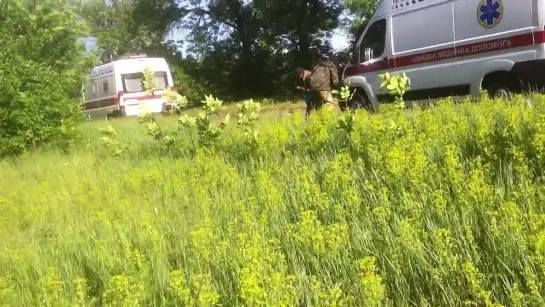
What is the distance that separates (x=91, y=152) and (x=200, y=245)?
7242mm

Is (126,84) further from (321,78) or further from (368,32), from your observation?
(368,32)

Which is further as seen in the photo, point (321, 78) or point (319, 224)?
point (321, 78)

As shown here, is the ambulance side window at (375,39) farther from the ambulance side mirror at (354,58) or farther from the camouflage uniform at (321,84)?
the camouflage uniform at (321,84)

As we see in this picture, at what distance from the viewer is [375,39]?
41.9 ft

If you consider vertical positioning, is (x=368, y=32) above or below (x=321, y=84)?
above

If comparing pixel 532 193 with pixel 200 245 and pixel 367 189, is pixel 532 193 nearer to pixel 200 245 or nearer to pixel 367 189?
pixel 367 189

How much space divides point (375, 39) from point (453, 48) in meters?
2.29

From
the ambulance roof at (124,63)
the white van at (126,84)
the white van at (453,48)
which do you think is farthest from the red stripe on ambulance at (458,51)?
the ambulance roof at (124,63)

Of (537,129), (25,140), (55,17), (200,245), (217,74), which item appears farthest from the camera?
(217,74)

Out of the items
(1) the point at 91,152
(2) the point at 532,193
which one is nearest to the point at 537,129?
(2) the point at 532,193

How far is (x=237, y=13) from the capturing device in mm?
34562

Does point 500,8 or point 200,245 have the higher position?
point 500,8

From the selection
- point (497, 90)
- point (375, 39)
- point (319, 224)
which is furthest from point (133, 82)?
point (319, 224)

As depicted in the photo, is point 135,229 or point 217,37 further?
point 217,37
